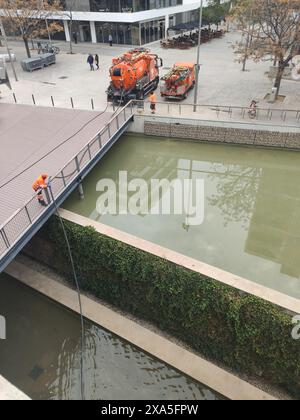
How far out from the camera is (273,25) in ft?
53.7

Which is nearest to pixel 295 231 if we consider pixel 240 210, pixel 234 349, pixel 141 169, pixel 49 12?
pixel 240 210

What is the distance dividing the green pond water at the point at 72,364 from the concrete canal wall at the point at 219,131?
37.3 feet

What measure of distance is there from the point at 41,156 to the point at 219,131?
31.0 feet

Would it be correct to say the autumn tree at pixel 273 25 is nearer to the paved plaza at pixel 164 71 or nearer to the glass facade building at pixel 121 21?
the paved plaza at pixel 164 71

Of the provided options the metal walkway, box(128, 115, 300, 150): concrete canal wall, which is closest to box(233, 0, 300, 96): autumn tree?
box(128, 115, 300, 150): concrete canal wall

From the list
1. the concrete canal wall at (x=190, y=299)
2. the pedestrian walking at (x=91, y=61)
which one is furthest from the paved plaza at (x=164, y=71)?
the concrete canal wall at (x=190, y=299)

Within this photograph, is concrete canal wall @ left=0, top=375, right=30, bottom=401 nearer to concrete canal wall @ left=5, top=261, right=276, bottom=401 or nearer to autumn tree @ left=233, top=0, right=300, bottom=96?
concrete canal wall @ left=5, top=261, right=276, bottom=401

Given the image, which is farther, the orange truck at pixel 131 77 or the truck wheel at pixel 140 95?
the truck wheel at pixel 140 95

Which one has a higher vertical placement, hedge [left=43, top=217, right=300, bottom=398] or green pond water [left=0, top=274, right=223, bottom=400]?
hedge [left=43, top=217, right=300, bottom=398]

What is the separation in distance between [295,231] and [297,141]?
260 inches

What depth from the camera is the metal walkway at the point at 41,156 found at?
9813 mm

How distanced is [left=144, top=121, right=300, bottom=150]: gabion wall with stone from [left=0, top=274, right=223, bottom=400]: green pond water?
37.3 ft

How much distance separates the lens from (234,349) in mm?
9023

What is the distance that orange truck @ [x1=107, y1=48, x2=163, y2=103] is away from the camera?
18891mm
